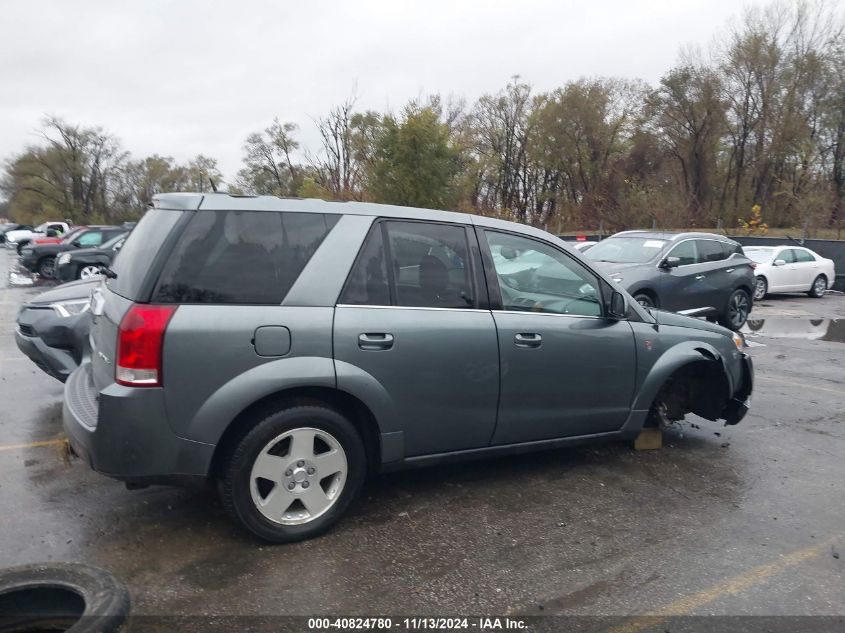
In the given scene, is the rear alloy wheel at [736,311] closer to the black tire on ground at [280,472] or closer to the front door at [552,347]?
the front door at [552,347]

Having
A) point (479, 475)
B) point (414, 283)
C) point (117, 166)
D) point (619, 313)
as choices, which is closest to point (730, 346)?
point (619, 313)

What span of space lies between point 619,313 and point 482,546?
1939mm

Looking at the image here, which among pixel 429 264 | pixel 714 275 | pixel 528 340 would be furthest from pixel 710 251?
pixel 429 264

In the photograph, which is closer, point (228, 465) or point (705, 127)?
point (228, 465)

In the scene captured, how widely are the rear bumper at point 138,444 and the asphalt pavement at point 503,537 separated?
18.4 inches

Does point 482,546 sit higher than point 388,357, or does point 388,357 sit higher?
point 388,357

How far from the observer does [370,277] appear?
13.0ft

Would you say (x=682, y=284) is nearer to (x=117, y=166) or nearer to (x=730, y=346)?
(x=730, y=346)

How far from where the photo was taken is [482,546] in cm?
379

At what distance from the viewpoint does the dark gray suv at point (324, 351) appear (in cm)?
346

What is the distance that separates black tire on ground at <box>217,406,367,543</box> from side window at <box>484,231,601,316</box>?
135cm

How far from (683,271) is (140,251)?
32.0ft

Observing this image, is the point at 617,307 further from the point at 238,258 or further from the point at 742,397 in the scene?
the point at 238,258

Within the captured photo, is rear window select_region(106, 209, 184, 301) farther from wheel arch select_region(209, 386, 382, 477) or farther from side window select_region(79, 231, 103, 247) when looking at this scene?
side window select_region(79, 231, 103, 247)
